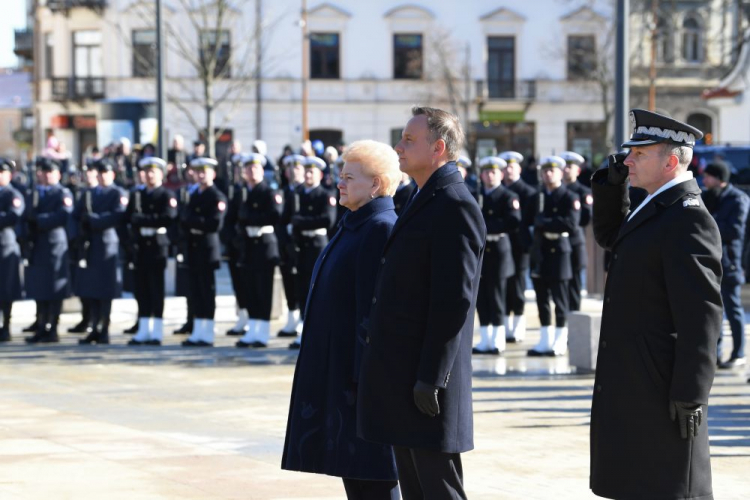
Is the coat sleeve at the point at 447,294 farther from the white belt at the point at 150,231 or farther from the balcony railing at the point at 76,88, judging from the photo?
the balcony railing at the point at 76,88

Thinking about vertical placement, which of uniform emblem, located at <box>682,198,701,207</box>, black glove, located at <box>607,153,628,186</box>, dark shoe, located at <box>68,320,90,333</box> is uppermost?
black glove, located at <box>607,153,628,186</box>

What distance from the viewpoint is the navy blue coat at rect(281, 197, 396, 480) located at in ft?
20.9

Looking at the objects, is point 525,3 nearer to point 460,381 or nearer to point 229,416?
point 229,416

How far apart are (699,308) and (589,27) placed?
160ft

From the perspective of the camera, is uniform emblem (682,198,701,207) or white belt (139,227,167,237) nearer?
uniform emblem (682,198,701,207)

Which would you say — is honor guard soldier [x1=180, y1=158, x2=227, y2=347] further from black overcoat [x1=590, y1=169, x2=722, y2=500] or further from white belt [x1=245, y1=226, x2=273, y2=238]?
black overcoat [x1=590, y1=169, x2=722, y2=500]

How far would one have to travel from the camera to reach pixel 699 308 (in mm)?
5555

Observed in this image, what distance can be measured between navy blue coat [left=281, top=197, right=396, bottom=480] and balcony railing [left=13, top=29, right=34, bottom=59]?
62.5m

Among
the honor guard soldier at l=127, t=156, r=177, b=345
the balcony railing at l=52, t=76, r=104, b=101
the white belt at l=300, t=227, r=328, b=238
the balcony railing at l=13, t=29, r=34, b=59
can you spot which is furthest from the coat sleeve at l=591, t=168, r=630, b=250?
the balcony railing at l=13, t=29, r=34, b=59

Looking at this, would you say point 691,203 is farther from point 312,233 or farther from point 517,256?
point 517,256

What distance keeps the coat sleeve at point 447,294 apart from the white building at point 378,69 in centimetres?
4577

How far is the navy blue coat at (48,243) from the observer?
1653 cm

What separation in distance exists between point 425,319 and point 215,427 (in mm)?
Result: 4848

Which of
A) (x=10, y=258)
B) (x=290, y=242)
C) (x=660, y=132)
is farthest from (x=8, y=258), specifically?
(x=660, y=132)
